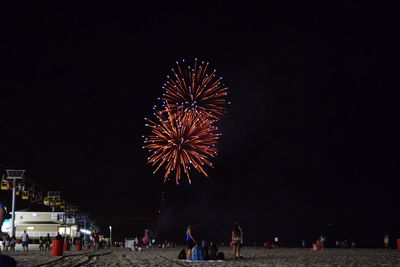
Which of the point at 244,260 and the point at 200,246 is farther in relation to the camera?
the point at 244,260

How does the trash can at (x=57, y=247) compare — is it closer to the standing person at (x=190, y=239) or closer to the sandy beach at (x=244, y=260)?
the sandy beach at (x=244, y=260)

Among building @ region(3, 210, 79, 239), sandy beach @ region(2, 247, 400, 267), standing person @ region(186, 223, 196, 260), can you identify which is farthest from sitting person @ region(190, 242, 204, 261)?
building @ region(3, 210, 79, 239)

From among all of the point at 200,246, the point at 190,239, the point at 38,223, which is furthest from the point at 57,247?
the point at 38,223

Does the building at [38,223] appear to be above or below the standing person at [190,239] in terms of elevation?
above

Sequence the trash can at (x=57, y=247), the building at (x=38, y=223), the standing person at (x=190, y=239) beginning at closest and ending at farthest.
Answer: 1. the standing person at (x=190, y=239)
2. the trash can at (x=57, y=247)
3. the building at (x=38, y=223)

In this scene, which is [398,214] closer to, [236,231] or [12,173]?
[12,173]

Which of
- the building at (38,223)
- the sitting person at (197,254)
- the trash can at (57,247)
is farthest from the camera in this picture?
the building at (38,223)

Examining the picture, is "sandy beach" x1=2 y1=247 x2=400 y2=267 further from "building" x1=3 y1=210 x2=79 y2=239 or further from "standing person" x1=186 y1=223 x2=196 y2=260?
"building" x1=3 y1=210 x2=79 y2=239

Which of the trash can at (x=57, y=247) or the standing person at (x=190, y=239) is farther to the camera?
the trash can at (x=57, y=247)

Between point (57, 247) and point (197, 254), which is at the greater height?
point (57, 247)

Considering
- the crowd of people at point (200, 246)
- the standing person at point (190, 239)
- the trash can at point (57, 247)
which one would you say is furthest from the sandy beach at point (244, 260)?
the trash can at point (57, 247)

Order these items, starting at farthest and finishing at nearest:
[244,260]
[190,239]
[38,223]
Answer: [38,223] → [190,239] → [244,260]

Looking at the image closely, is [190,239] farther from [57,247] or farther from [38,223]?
[38,223]

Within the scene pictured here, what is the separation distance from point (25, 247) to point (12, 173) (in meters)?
6.93
